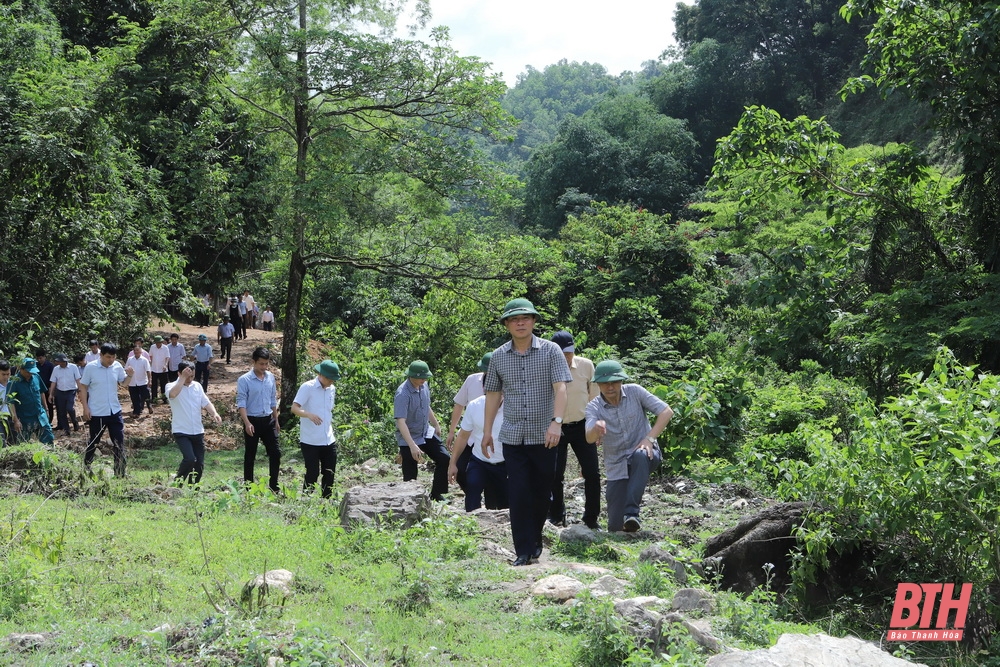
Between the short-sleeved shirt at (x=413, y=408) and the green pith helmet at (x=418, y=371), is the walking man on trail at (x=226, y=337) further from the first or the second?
the green pith helmet at (x=418, y=371)

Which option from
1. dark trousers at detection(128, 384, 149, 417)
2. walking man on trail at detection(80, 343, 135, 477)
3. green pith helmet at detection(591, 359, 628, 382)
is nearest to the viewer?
green pith helmet at detection(591, 359, 628, 382)

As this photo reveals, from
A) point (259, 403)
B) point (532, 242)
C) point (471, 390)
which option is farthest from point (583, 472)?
point (532, 242)

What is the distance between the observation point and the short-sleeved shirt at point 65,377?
14781 mm

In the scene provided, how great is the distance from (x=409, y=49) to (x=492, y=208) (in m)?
3.29

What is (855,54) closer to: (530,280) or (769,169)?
(530,280)

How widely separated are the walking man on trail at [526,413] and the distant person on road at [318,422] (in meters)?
3.03

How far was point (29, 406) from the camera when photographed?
11.7 meters

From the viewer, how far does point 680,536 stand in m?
7.68

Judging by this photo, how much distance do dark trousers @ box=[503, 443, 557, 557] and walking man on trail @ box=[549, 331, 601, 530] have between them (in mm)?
1366

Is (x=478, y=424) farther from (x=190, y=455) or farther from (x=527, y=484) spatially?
(x=190, y=455)

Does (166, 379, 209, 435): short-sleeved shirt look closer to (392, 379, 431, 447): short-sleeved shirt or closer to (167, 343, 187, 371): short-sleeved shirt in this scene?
(392, 379, 431, 447): short-sleeved shirt

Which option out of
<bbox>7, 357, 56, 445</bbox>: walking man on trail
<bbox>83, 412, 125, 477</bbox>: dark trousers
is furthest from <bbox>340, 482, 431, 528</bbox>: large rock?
<bbox>7, 357, 56, 445</bbox>: walking man on trail

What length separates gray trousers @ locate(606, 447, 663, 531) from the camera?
739 centimetres

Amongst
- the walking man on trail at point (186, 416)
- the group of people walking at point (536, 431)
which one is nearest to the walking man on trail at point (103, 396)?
the walking man on trail at point (186, 416)
